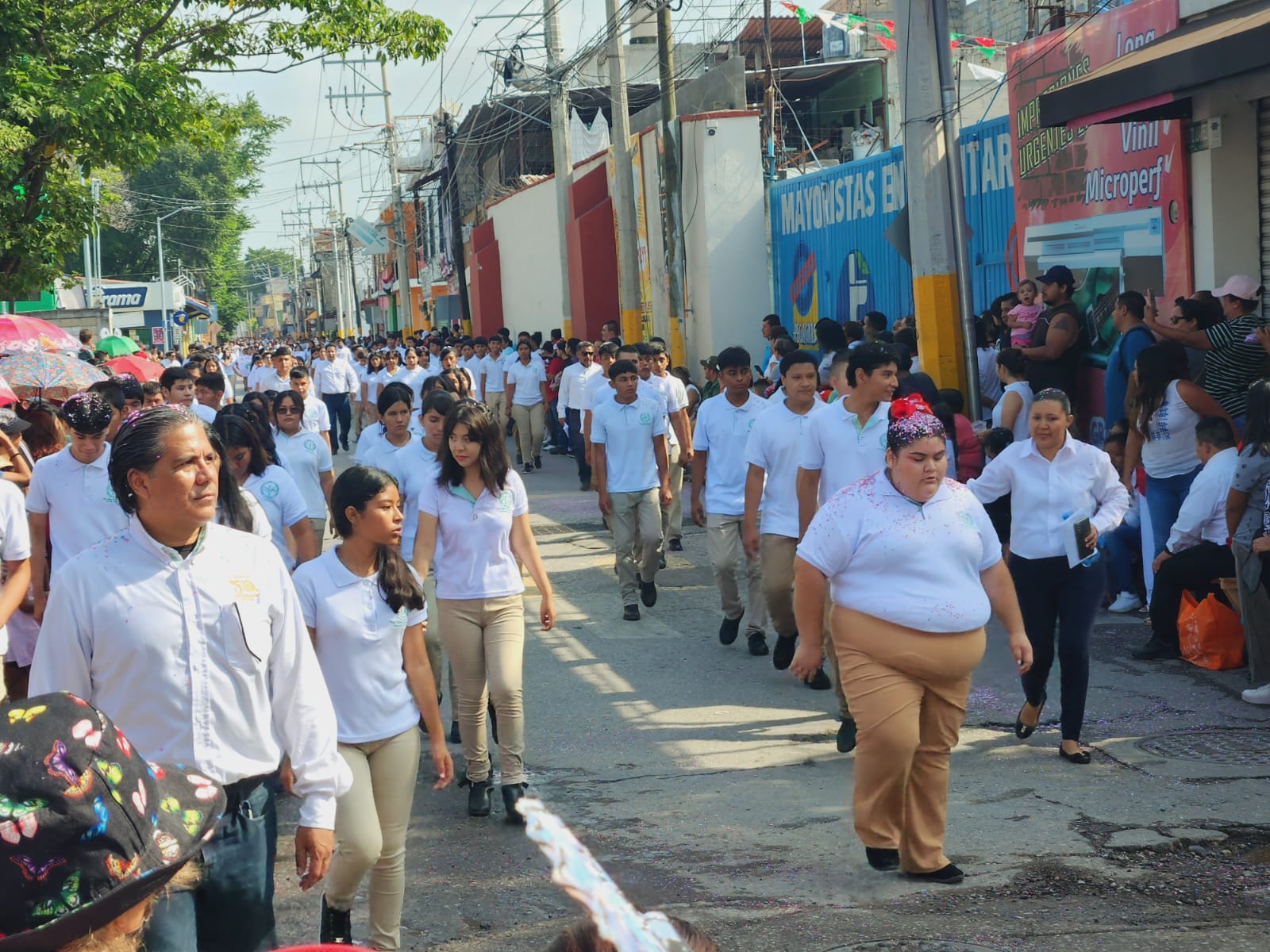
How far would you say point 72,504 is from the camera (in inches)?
255

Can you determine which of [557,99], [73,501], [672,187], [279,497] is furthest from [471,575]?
[557,99]

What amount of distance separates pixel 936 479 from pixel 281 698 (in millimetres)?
2714

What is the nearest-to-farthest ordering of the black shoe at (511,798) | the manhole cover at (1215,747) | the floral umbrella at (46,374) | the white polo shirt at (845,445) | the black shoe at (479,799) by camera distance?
the black shoe at (511,798) < the black shoe at (479,799) < the manhole cover at (1215,747) < the white polo shirt at (845,445) < the floral umbrella at (46,374)

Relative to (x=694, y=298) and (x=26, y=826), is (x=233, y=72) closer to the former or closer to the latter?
(x=694, y=298)

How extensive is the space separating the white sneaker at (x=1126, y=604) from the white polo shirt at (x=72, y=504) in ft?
22.0

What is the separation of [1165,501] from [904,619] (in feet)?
15.5

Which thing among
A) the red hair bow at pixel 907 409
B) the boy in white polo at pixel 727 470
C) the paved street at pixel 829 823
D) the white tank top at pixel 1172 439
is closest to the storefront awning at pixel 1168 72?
the white tank top at pixel 1172 439

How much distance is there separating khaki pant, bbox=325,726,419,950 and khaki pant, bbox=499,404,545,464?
14623 millimetres

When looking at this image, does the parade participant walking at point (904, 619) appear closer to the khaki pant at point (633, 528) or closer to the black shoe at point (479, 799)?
the black shoe at point (479, 799)

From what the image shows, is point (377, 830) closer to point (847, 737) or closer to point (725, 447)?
point (847, 737)

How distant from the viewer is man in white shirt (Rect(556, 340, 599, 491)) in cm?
1714

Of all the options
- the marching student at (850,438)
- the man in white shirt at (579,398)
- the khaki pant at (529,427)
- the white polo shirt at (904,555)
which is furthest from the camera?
the khaki pant at (529,427)

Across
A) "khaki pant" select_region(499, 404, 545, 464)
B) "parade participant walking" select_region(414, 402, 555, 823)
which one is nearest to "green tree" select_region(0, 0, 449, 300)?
"khaki pant" select_region(499, 404, 545, 464)

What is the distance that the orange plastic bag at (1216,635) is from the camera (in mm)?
8375
